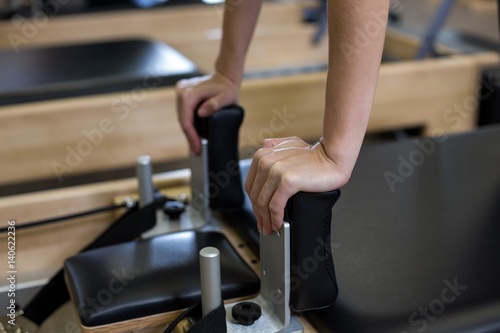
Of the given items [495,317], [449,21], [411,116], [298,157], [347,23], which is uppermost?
[347,23]

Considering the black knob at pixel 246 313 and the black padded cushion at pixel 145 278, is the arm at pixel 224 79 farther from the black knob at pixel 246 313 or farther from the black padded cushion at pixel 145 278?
the black knob at pixel 246 313

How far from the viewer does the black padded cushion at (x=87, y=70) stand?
6.30ft

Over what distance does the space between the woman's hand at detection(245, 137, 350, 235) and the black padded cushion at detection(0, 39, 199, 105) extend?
104cm

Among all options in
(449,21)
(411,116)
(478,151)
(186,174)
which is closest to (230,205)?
(186,174)

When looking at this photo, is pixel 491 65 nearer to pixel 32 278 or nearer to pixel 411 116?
pixel 411 116

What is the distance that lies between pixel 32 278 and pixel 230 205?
368 mm

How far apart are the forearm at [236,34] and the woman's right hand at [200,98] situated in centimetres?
2

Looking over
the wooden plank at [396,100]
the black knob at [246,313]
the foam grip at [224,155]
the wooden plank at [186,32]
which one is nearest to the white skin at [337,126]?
the black knob at [246,313]

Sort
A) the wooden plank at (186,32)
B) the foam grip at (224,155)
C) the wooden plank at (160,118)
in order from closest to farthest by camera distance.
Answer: the foam grip at (224,155), the wooden plank at (160,118), the wooden plank at (186,32)

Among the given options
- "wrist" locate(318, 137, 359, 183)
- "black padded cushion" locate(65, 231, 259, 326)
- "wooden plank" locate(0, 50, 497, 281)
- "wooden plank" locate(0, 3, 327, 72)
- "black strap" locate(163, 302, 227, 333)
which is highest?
"wrist" locate(318, 137, 359, 183)

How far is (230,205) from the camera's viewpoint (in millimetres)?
1251

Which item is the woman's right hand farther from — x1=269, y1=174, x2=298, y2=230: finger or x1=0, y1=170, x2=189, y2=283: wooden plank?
x1=269, y1=174, x2=298, y2=230: finger

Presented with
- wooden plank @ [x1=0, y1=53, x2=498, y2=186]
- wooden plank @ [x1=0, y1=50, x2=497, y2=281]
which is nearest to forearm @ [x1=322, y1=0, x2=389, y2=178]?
wooden plank @ [x1=0, y1=50, x2=497, y2=281]

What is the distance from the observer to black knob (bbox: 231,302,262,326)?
0.91 meters
